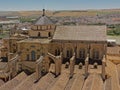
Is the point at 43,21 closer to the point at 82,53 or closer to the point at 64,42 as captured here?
the point at 64,42

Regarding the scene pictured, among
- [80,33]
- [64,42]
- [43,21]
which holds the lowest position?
[64,42]

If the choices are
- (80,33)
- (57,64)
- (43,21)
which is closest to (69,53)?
(80,33)

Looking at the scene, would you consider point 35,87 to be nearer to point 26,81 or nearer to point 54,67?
point 26,81

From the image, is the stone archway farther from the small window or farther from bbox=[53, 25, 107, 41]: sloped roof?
the small window

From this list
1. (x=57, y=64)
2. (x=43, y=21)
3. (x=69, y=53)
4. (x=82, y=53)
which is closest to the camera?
(x=57, y=64)

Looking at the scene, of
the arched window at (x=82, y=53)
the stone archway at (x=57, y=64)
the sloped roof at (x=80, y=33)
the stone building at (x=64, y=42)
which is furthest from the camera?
the arched window at (x=82, y=53)

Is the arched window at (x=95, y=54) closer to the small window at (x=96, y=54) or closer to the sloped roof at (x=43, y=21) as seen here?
the small window at (x=96, y=54)

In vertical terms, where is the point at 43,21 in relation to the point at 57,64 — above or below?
above

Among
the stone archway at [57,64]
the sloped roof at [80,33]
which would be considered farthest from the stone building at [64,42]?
the stone archway at [57,64]
